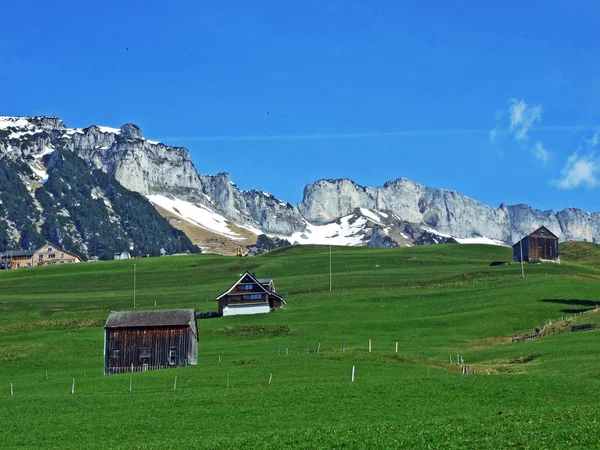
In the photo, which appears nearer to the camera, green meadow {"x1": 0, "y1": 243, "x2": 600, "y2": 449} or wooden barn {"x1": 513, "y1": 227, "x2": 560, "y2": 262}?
green meadow {"x1": 0, "y1": 243, "x2": 600, "y2": 449}

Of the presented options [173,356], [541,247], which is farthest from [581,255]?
[173,356]

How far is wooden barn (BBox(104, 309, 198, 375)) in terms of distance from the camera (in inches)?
3199

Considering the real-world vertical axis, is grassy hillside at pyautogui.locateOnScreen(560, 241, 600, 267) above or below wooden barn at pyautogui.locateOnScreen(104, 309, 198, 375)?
above

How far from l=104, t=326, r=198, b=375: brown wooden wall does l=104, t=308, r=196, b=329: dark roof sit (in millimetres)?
489

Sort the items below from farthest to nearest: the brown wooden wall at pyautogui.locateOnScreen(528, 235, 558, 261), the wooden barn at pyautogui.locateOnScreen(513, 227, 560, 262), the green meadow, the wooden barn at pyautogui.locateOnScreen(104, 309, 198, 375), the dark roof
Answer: the brown wooden wall at pyautogui.locateOnScreen(528, 235, 558, 261), the wooden barn at pyautogui.locateOnScreen(513, 227, 560, 262), the dark roof, the wooden barn at pyautogui.locateOnScreen(104, 309, 198, 375), the green meadow

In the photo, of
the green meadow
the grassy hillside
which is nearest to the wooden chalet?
the green meadow

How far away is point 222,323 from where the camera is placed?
109000 millimetres

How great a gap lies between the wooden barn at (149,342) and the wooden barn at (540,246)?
10129cm

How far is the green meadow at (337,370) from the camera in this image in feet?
120

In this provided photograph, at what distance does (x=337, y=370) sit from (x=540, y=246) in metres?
114

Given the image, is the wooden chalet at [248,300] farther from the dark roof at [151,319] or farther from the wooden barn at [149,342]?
the wooden barn at [149,342]

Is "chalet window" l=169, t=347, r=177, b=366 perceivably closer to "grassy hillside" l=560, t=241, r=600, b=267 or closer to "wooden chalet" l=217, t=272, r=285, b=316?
"wooden chalet" l=217, t=272, r=285, b=316

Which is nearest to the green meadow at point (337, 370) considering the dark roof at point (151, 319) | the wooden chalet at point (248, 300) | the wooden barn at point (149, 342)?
the wooden barn at point (149, 342)

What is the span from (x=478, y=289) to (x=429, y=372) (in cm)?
6339
